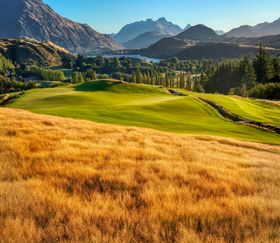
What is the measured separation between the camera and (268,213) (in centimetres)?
698

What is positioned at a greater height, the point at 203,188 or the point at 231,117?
the point at 203,188

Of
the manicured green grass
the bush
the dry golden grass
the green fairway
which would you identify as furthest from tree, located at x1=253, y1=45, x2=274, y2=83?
the dry golden grass

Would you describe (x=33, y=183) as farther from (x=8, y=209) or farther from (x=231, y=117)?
(x=231, y=117)

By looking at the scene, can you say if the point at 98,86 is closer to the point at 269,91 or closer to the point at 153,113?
the point at 153,113

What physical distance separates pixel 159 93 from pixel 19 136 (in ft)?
176

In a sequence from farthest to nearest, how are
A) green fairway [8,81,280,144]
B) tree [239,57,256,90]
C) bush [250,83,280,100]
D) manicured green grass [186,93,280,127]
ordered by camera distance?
1. tree [239,57,256,90]
2. bush [250,83,280,100]
3. manicured green grass [186,93,280,127]
4. green fairway [8,81,280,144]

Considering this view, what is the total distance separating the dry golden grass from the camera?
580 centimetres

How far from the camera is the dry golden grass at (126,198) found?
580cm

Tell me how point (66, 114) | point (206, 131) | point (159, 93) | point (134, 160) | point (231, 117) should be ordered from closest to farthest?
1. point (134, 160)
2. point (206, 131)
3. point (66, 114)
4. point (231, 117)
5. point (159, 93)

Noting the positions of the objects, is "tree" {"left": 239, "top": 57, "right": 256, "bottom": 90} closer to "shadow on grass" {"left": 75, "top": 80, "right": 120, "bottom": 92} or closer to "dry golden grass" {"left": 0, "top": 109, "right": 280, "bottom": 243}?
"shadow on grass" {"left": 75, "top": 80, "right": 120, "bottom": 92}

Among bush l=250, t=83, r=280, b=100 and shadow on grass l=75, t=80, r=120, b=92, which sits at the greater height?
shadow on grass l=75, t=80, r=120, b=92

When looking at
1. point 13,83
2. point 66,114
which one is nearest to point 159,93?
point 66,114

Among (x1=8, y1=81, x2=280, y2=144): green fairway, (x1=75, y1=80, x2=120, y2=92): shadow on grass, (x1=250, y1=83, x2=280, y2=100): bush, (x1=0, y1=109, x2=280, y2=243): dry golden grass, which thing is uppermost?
(x1=0, y1=109, x2=280, y2=243): dry golden grass

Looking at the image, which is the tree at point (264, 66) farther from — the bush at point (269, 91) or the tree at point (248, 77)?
the bush at point (269, 91)
